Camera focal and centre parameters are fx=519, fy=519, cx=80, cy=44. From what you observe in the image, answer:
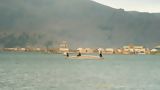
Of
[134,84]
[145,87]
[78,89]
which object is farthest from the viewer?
[134,84]

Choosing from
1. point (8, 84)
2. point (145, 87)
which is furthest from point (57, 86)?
point (145, 87)

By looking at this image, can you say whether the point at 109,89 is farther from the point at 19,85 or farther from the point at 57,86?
the point at 19,85

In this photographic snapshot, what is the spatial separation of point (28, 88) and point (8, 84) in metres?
6.35

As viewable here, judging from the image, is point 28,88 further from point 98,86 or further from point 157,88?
point 157,88

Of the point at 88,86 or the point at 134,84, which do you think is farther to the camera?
the point at 134,84

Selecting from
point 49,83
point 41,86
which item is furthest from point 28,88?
point 49,83

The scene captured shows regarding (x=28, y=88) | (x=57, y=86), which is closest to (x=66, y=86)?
(x=57, y=86)

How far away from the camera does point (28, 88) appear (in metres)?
71.2

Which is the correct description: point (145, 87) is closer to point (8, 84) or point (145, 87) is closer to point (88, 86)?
point (88, 86)

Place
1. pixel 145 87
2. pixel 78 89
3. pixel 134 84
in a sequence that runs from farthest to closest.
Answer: pixel 134 84 < pixel 145 87 < pixel 78 89

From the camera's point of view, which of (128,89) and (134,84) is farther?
(134,84)

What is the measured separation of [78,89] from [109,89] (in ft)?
13.9

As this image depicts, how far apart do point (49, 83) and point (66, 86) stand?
4926 mm

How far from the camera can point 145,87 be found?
247 ft
